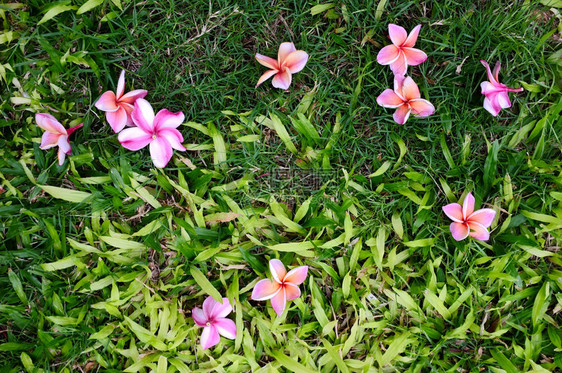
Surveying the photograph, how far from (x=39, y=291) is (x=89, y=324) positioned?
27 cm

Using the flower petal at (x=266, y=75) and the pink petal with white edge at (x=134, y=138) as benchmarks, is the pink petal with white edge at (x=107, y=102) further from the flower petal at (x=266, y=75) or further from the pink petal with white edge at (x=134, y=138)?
the flower petal at (x=266, y=75)

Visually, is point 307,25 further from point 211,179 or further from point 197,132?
point 211,179

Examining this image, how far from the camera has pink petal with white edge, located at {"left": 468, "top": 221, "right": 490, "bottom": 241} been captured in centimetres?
173

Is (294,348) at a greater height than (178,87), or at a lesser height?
lesser

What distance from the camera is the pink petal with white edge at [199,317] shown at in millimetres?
1745

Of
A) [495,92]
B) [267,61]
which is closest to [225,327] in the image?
[267,61]

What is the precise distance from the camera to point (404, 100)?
179cm

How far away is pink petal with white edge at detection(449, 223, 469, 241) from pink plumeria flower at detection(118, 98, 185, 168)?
1142 mm

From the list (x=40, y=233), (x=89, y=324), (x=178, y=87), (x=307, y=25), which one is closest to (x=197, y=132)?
(x=178, y=87)

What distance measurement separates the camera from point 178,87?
1906mm

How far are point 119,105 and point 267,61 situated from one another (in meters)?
0.64

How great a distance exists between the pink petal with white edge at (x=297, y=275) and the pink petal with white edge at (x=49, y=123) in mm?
1111

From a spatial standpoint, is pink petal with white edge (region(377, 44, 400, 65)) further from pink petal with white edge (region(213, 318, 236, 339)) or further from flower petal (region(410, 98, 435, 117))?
pink petal with white edge (region(213, 318, 236, 339))

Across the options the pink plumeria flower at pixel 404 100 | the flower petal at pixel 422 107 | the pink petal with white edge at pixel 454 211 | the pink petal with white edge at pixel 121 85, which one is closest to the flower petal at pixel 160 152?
the pink petal with white edge at pixel 121 85
